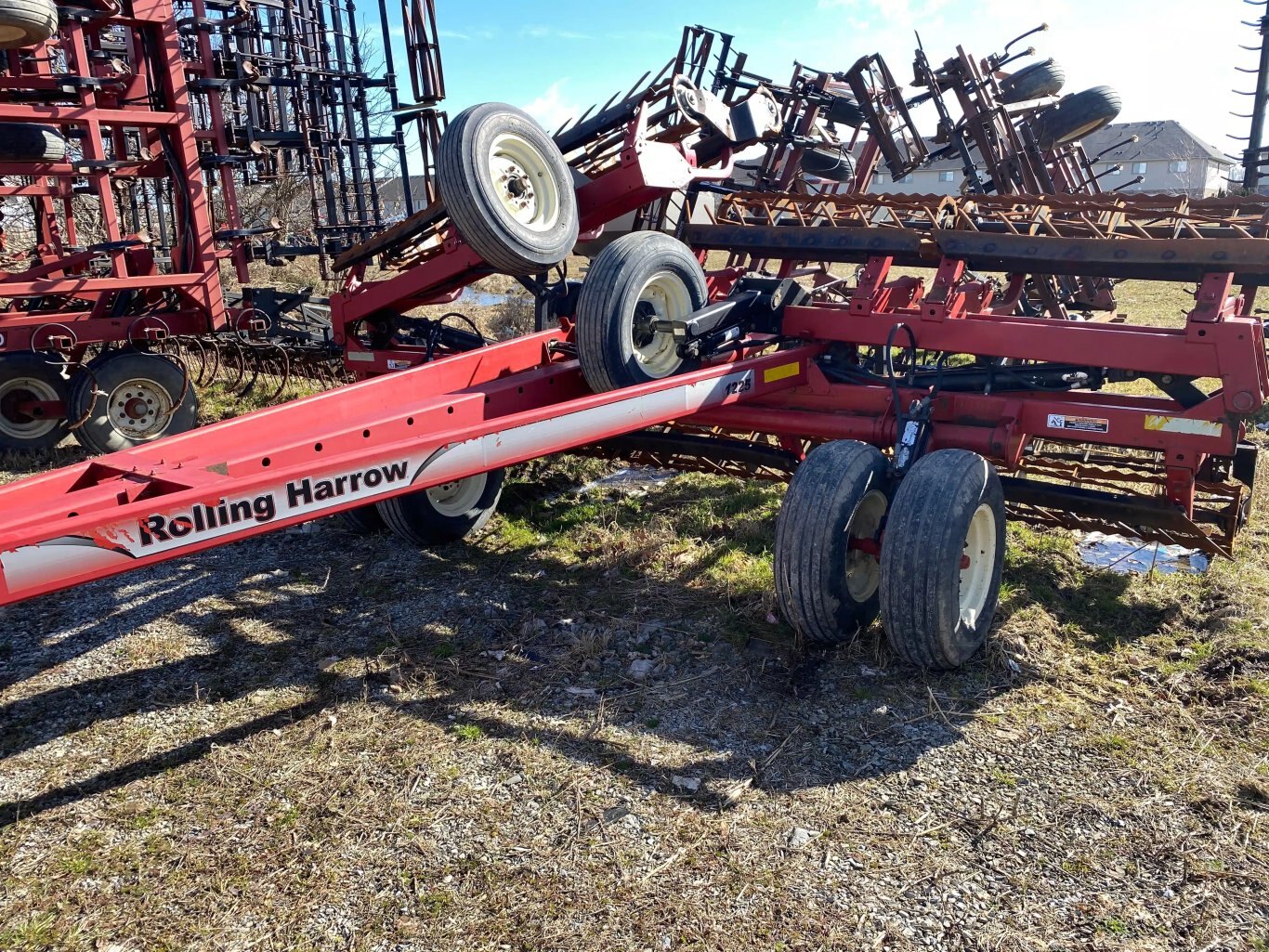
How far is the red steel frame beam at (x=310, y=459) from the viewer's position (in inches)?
106

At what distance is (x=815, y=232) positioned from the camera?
580 cm

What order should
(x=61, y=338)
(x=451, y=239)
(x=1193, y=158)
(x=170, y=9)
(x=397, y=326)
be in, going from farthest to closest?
(x=1193, y=158), (x=170, y=9), (x=61, y=338), (x=397, y=326), (x=451, y=239)

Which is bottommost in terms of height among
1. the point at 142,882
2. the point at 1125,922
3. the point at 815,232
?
the point at 1125,922

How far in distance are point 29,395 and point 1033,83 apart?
9.54 meters

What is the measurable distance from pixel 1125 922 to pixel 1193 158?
6145 centimetres

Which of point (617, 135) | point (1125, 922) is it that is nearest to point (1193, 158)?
point (617, 135)

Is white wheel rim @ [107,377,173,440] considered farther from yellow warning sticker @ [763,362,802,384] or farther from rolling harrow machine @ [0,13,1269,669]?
yellow warning sticker @ [763,362,802,384]

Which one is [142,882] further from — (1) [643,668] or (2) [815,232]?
(2) [815,232]

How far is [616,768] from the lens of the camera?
3.41 m

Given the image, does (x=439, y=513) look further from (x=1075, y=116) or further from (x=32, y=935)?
(x=1075, y=116)

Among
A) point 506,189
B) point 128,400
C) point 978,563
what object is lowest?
point 978,563

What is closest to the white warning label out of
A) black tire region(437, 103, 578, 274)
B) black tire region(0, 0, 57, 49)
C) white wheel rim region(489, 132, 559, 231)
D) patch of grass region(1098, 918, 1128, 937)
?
patch of grass region(1098, 918, 1128, 937)

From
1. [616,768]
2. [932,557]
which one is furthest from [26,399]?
[932,557]

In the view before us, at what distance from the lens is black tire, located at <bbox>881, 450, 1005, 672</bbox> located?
3.74 meters
